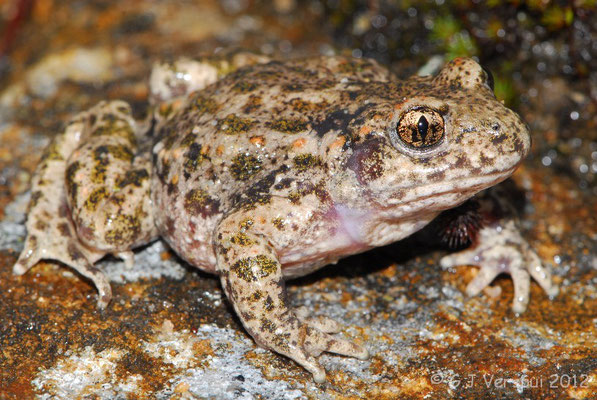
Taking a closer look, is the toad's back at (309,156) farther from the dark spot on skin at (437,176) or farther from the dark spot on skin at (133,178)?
the dark spot on skin at (133,178)

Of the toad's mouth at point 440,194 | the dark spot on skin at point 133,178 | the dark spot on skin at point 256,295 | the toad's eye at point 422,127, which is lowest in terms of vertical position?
the dark spot on skin at point 256,295

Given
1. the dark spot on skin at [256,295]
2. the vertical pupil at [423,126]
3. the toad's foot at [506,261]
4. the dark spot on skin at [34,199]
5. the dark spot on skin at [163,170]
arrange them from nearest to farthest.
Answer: the vertical pupil at [423,126] → the dark spot on skin at [256,295] → the dark spot on skin at [163,170] → the toad's foot at [506,261] → the dark spot on skin at [34,199]

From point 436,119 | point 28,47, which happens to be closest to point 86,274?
point 436,119

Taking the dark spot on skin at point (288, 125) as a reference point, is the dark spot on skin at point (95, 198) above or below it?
below

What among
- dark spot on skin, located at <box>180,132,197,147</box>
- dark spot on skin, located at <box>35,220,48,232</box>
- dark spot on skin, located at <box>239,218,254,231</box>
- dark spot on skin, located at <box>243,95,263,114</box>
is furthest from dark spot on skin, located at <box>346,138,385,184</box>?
dark spot on skin, located at <box>35,220,48,232</box>

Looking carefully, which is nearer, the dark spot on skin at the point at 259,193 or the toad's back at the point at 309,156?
the toad's back at the point at 309,156

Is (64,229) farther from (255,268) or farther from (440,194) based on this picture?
(440,194)

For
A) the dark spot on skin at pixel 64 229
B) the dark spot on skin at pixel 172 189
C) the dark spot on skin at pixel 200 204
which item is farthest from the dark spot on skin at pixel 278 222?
the dark spot on skin at pixel 64 229
